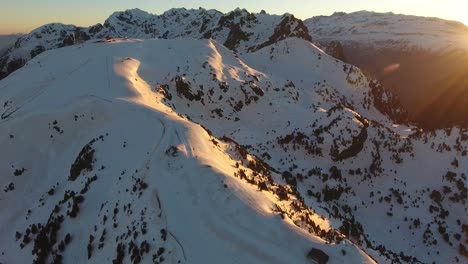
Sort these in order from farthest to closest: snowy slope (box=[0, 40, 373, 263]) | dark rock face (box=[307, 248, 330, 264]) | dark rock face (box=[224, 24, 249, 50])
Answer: dark rock face (box=[224, 24, 249, 50]) → snowy slope (box=[0, 40, 373, 263]) → dark rock face (box=[307, 248, 330, 264])

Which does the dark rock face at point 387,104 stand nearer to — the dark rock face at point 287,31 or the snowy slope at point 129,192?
the dark rock face at point 287,31

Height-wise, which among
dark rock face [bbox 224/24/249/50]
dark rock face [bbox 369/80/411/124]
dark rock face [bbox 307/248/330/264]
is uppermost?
A: dark rock face [bbox 224/24/249/50]

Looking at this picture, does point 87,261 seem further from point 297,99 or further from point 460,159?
point 297,99

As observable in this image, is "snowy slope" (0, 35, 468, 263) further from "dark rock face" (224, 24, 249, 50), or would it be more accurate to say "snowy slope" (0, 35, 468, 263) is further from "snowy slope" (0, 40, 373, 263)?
"dark rock face" (224, 24, 249, 50)

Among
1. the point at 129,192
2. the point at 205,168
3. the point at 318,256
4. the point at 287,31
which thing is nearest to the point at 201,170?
the point at 205,168

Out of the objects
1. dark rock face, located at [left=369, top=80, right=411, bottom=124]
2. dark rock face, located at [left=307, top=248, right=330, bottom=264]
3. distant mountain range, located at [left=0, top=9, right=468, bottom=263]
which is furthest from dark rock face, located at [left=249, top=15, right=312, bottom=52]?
dark rock face, located at [left=307, top=248, right=330, bottom=264]

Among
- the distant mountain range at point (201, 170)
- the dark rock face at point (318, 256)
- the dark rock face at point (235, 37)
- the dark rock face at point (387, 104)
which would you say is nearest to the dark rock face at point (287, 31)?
the dark rock face at point (235, 37)

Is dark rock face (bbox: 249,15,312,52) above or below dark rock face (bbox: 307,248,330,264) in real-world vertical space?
above

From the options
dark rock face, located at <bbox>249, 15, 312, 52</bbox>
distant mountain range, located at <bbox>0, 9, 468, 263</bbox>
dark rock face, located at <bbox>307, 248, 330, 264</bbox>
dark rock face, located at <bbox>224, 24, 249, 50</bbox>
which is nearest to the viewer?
dark rock face, located at <bbox>307, 248, 330, 264</bbox>
